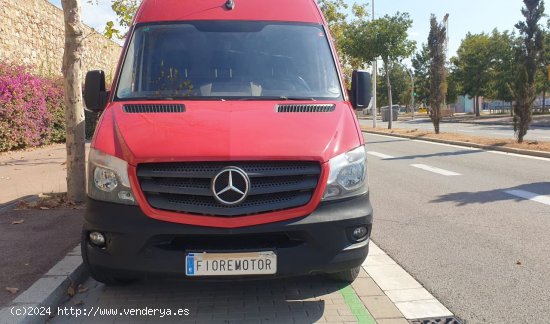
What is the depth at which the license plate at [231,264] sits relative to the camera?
334 centimetres

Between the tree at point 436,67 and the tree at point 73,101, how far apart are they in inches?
771

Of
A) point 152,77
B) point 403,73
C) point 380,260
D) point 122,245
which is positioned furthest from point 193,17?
point 403,73

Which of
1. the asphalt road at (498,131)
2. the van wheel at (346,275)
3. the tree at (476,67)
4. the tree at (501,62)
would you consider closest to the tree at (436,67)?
the asphalt road at (498,131)

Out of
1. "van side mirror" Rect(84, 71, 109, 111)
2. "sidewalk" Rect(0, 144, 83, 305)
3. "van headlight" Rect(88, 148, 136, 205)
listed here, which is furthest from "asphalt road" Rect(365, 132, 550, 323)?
"sidewalk" Rect(0, 144, 83, 305)

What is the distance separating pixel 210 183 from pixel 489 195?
6652mm

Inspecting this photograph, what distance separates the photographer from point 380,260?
5.18 m

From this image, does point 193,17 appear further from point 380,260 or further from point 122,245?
point 380,260

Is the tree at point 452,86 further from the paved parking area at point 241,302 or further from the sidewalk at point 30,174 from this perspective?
the paved parking area at point 241,302

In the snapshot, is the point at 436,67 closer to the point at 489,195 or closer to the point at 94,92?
the point at 489,195

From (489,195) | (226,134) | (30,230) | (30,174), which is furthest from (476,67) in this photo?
(226,134)

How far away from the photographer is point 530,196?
27.7 ft

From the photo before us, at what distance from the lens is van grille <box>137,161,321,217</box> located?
3398 mm

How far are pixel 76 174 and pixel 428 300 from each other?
209 inches

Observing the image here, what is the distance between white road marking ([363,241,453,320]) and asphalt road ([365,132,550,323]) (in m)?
0.11
